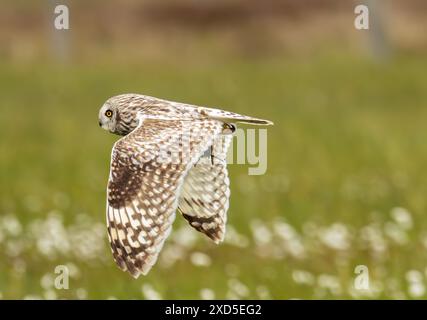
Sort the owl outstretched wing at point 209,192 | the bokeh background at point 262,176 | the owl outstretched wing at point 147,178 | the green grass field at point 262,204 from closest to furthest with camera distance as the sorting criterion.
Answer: the owl outstretched wing at point 147,178 < the owl outstretched wing at point 209,192 < the green grass field at point 262,204 < the bokeh background at point 262,176

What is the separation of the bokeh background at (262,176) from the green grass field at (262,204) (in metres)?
0.03

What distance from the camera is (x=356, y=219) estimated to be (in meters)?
11.4

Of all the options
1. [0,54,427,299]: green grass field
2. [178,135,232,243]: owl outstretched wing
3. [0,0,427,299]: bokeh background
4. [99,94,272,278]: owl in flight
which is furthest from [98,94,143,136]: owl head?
[0,54,427,299]: green grass field

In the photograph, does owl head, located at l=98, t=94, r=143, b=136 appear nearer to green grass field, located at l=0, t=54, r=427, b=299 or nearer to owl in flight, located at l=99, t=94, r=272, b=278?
owl in flight, located at l=99, t=94, r=272, b=278

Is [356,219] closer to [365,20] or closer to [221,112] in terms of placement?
[365,20]

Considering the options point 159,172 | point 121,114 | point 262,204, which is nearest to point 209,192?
point 159,172

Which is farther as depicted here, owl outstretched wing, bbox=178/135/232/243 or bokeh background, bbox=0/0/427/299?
bokeh background, bbox=0/0/427/299

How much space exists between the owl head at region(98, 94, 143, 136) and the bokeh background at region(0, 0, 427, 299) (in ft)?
9.76

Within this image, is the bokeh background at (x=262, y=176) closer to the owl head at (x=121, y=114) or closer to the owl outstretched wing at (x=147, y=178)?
the owl head at (x=121, y=114)

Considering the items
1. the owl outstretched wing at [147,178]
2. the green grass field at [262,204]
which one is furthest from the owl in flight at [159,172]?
the green grass field at [262,204]

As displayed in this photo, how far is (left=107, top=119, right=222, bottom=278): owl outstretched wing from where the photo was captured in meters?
4.00

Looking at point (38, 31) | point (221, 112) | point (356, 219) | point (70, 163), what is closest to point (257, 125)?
point (221, 112)

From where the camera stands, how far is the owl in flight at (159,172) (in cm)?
401

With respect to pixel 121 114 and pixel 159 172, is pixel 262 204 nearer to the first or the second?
pixel 121 114
